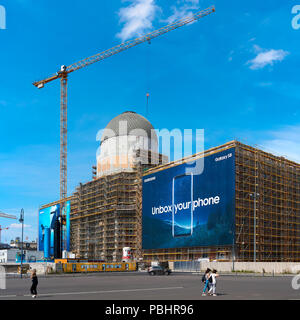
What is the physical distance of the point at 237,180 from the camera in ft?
258

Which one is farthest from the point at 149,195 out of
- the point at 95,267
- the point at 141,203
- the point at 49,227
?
the point at 49,227

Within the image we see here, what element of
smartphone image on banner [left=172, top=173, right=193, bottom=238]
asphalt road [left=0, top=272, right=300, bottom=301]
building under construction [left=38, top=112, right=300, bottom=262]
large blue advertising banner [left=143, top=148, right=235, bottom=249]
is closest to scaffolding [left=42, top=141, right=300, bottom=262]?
building under construction [left=38, top=112, right=300, bottom=262]

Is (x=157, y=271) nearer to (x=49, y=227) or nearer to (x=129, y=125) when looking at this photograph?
(x=129, y=125)

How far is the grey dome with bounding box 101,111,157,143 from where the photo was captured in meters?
117

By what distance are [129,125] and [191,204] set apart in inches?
1526

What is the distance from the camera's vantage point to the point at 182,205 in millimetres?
87875

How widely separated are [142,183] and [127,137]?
1726 centimetres

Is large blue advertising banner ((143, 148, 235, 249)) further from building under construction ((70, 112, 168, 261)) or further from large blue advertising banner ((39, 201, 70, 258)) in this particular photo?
large blue advertising banner ((39, 201, 70, 258))

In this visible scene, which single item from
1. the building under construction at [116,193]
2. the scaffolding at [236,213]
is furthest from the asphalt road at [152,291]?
the building under construction at [116,193]

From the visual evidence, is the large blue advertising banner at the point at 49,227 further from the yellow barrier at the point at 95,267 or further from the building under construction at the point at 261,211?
the yellow barrier at the point at 95,267

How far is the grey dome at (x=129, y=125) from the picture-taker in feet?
383
